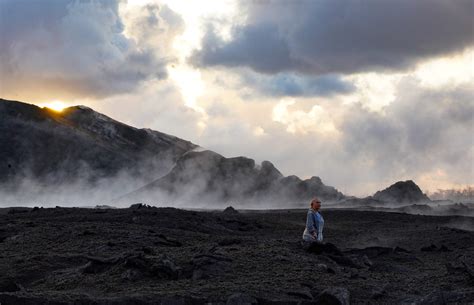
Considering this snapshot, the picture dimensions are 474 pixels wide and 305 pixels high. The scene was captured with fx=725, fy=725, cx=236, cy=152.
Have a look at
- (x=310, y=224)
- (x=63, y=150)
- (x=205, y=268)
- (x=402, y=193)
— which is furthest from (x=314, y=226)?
(x=63, y=150)

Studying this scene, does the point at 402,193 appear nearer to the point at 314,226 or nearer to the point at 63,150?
the point at 63,150

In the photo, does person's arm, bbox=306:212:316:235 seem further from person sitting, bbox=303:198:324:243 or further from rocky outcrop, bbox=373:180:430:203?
rocky outcrop, bbox=373:180:430:203

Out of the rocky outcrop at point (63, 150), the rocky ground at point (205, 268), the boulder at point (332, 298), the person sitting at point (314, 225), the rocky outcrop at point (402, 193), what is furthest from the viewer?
the rocky outcrop at point (63, 150)

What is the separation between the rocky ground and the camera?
597 inches

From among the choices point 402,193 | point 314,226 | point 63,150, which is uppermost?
point 63,150

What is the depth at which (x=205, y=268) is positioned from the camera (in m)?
17.4

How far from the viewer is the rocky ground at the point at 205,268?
1517cm

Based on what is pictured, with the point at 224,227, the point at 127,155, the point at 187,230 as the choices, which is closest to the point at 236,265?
the point at 187,230

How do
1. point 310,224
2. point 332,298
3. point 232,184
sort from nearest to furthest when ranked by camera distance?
point 332,298 → point 310,224 → point 232,184

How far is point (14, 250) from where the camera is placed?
22.1 meters

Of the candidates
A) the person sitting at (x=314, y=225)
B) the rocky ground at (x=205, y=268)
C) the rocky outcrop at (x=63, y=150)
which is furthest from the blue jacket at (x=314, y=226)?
the rocky outcrop at (x=63, y=150)

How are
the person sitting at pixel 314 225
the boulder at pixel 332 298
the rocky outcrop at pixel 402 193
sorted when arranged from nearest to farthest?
1. the boulder at pixel 332 298
2. the person sitting at pixel 314 225
3. the rocky outcrop at pixel 402 193

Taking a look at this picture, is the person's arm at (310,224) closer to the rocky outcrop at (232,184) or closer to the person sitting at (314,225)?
the person sitting at (314,225)

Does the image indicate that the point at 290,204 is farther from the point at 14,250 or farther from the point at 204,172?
the point at 14,250
